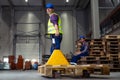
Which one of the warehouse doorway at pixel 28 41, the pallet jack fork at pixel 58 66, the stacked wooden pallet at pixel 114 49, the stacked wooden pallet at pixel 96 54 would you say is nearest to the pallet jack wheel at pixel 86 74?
the pallet jack fork at pixel 58 66

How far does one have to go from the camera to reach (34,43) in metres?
21.1

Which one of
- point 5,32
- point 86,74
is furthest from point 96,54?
point 5,32

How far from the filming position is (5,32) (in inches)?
831

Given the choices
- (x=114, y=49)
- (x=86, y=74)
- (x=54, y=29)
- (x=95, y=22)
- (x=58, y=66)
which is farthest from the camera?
(x=95, y=22)

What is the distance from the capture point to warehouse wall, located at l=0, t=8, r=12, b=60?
20.8m

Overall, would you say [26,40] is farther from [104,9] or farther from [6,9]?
[104,9]

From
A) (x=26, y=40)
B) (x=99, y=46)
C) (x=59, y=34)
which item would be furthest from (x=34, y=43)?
(x=59, y=34)

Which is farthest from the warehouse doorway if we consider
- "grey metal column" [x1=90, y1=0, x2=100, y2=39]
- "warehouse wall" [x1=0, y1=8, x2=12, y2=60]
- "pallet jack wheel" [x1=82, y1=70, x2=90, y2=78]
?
"pallet jack wheel" [x1=82, y1=70, x2=90, y2=78]

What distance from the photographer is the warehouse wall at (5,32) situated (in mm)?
20750

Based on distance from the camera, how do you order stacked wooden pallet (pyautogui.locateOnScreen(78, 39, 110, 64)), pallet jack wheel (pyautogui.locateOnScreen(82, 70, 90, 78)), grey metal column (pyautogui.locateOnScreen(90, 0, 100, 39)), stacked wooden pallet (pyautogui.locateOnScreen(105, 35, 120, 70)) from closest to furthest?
1. pallet jack wheel (pyautogui.locateOnScreen(82, 70, 90, 78))
2. stacked wooden pallet (pyautogui.locateOnScreen(78, 39, 110, 64))
3. stacked wooden pallet (pyautogui.locateOnScreen(105, 35, 120, 70))
4. grey metal column (pyautogui.locateOnScreen(90, 0, 100, 39))

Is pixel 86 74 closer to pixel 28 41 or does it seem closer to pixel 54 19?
pixel 54 19

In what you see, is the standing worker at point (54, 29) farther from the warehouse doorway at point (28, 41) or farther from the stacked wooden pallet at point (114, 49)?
the warehouse doorway at point (28, 41)

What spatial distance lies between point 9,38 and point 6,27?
1.07 meters

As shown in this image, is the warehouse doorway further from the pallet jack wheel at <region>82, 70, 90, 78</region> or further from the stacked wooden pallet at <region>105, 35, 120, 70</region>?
the pallet jack wheel at <region>82, 70, 90, 78</region>
